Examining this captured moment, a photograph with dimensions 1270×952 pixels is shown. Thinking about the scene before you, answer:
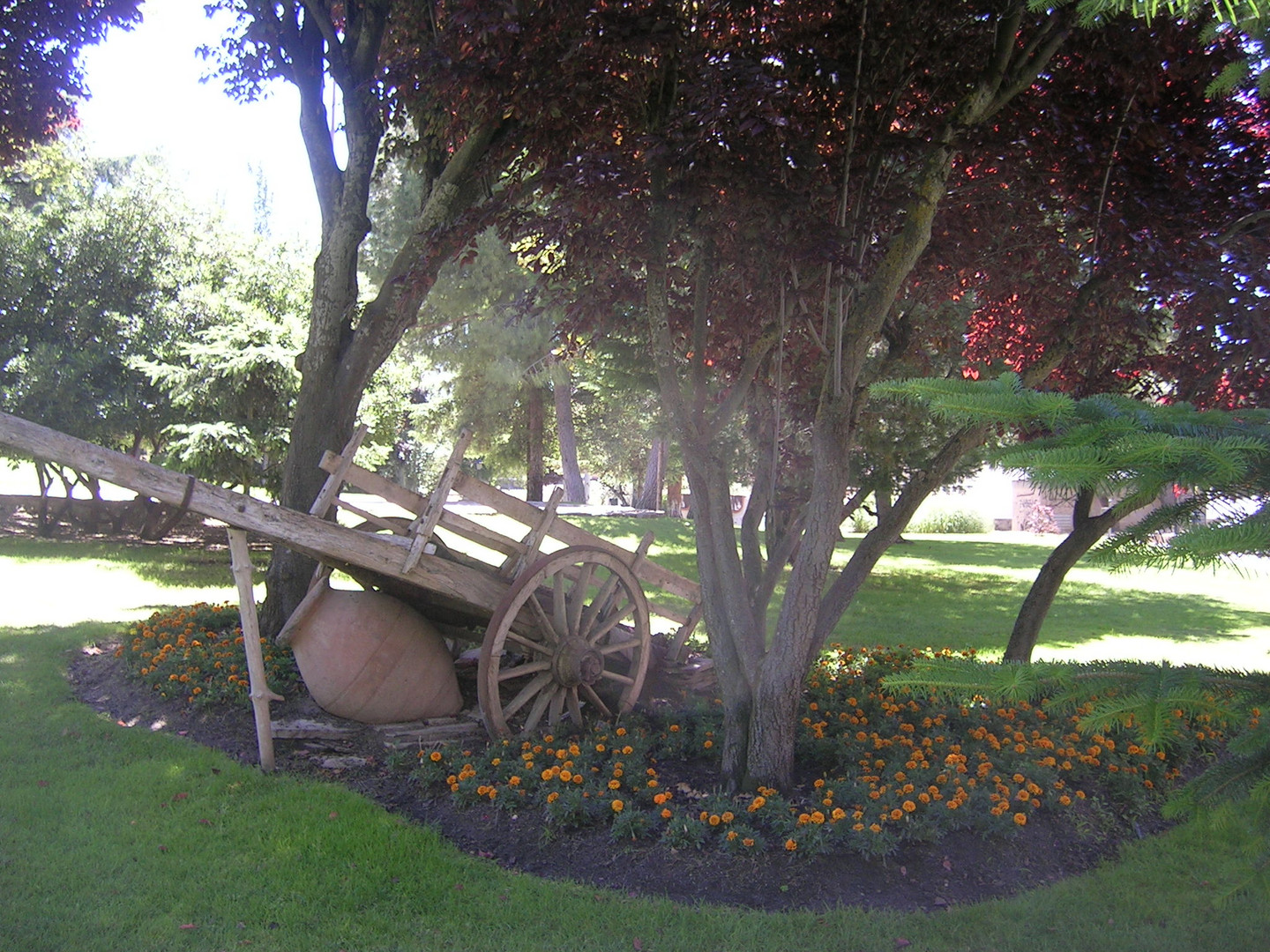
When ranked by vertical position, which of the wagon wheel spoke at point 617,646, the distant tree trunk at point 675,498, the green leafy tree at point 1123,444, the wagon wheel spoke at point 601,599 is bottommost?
the wagon wheel spoke at point 617,646

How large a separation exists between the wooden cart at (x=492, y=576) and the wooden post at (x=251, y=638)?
0.12 meters

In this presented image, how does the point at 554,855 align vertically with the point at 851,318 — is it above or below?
below

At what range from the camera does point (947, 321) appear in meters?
7.93

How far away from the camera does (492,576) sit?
5664 mm

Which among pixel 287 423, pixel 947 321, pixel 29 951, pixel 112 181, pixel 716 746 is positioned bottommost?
pixel 29 951

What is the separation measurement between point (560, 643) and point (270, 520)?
73.0 inches

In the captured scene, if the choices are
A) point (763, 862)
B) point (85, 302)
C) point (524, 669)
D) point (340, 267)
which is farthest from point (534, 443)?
point (763, 862)

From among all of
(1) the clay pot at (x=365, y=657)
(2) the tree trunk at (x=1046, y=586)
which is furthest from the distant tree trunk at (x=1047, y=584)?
(1) the clay pot at (x=365, y=657)

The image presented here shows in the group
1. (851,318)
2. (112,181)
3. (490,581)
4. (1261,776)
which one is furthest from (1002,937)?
(112,181)

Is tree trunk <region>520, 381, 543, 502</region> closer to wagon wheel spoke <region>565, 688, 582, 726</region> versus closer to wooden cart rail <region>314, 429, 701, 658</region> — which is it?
wooden cart rail <region>314, 429, 701, 658</region>

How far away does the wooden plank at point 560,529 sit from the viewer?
18.1ft

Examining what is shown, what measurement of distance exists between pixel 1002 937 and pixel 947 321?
5.55m

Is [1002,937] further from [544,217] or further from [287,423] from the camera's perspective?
[287,423]

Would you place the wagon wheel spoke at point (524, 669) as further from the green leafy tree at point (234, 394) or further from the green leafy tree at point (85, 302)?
the green leafy tree at point (85, 302)
